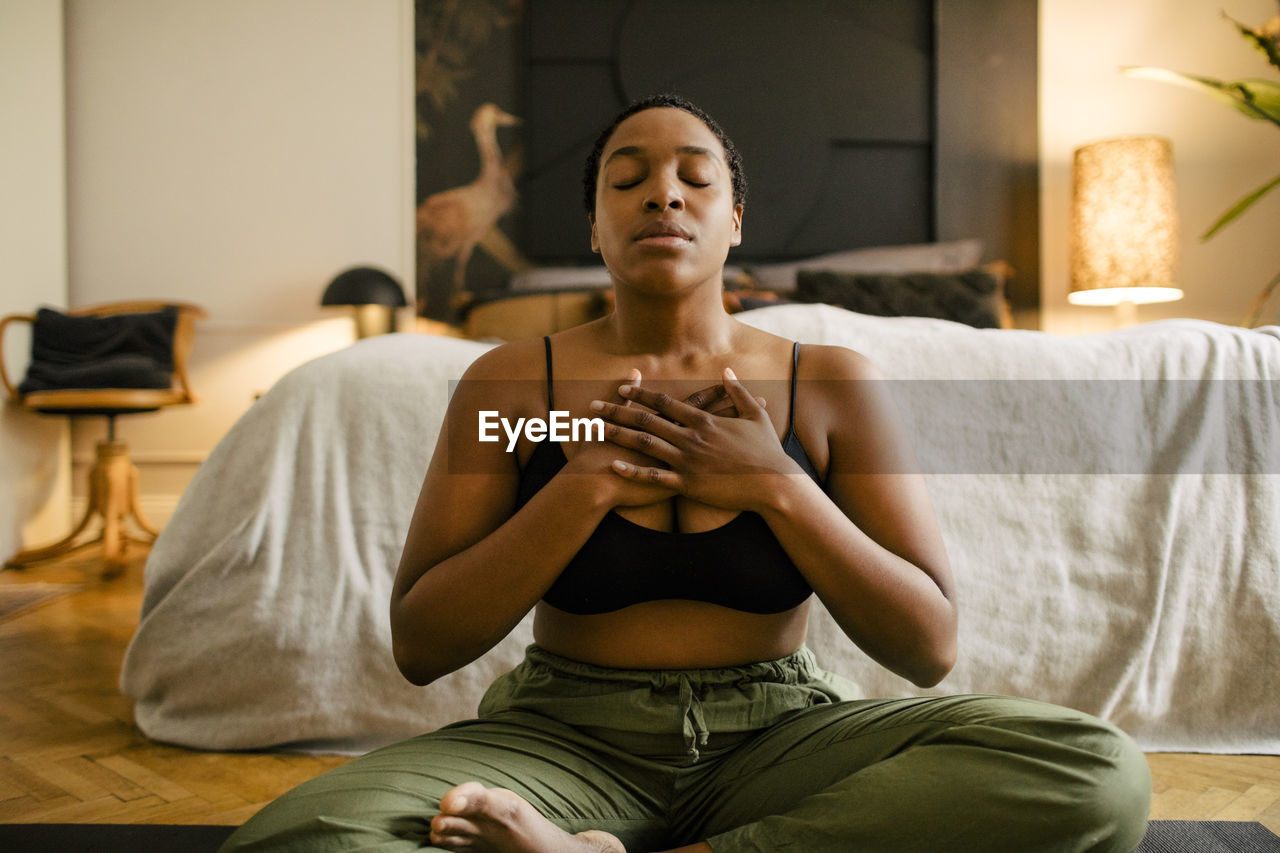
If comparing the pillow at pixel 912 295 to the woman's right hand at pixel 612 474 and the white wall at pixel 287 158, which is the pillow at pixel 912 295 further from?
the woman's right hand at pixel 612 474

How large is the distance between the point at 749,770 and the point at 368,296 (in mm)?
2985

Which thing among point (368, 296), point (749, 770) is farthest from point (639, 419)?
point (368, 296)

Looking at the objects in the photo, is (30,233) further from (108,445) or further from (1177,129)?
(1177,129)

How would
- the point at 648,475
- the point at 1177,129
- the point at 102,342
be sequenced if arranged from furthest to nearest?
the point at 1177,129
the point at 102,342
the point at 648,475

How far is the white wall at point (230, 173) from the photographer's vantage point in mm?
3926

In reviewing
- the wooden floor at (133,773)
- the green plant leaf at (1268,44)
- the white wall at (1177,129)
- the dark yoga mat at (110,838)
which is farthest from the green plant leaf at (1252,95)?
the dark yoga mat at (110,838)

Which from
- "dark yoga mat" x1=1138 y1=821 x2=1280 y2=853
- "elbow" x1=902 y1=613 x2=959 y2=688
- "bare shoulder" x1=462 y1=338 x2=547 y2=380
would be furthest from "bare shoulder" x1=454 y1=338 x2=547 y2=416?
"dark yoga mat" x1=1138 y1=821 x2=1280 y2=853

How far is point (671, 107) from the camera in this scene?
3.18ft

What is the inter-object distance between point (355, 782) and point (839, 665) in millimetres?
923

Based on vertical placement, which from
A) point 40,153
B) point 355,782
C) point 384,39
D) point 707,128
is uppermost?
point 384,39

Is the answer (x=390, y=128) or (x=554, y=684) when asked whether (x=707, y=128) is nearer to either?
(x=554, y=684)

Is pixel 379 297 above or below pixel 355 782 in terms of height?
above

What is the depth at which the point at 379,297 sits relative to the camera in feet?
11.4

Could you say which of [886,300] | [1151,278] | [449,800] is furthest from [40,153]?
[1151,278]
